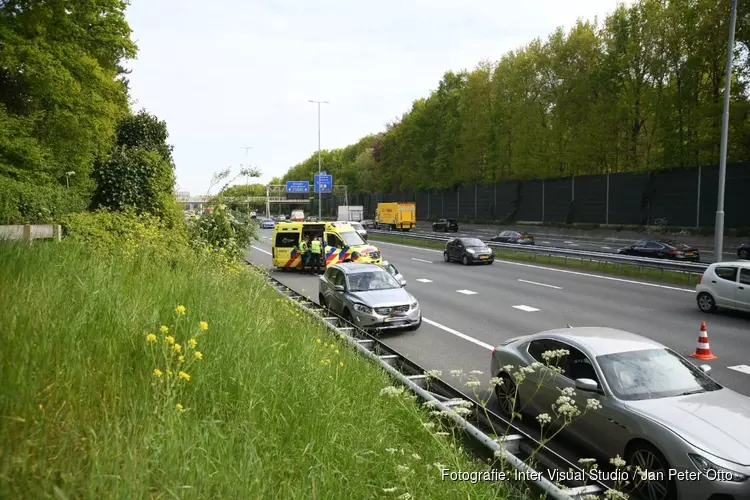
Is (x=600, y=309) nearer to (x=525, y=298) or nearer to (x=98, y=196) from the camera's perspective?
(x=525, y=298)

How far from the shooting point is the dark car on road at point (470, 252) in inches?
1152

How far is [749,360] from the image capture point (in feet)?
35.0

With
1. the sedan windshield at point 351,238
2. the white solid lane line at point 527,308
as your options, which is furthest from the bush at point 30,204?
the white solid lane line at point 527,308

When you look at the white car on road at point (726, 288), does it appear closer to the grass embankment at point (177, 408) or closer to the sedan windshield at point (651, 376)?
the sedan windshield at point (651, 376)

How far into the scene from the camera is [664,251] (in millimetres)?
30266

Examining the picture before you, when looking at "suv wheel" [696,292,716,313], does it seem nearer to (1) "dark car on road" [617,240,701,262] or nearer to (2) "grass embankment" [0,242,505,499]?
(2) "grass embankment" [0,242,505,499]

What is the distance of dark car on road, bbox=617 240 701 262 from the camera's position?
29.7 metres

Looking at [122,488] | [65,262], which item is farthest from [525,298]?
[122,488]

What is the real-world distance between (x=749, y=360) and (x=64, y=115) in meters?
23.7

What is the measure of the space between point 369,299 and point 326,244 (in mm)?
14221

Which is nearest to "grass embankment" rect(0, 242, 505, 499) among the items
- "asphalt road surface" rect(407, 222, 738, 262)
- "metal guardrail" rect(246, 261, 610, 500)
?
"metal guardrail" rect(246, 261, 610, 500)

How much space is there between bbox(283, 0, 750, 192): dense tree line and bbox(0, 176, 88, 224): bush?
3655cm

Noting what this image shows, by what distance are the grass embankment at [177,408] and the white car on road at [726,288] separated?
12.1 meters

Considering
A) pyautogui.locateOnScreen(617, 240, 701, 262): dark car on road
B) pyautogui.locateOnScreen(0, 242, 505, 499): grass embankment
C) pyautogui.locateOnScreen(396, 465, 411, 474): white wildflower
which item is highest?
pyautogui.locateOnScreen(0, 242, 505, 499): grass embankment
